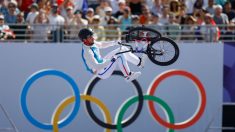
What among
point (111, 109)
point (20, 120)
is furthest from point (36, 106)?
point (111, 109)

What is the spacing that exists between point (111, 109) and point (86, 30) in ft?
18.5

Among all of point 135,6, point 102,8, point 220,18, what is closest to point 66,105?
point 102,8

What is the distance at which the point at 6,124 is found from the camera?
21.0 metres

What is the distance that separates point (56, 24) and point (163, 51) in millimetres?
5670

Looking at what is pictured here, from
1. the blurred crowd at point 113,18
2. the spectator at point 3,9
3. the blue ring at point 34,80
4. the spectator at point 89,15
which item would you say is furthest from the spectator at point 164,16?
the spectator at point 3,9

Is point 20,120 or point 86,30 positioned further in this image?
point 20,120

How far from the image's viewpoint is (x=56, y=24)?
20812 mm

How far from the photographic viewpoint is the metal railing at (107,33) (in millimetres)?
20562

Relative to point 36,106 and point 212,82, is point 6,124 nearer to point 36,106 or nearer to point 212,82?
point 36,106

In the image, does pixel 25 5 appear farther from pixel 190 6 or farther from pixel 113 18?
pixel 190 6

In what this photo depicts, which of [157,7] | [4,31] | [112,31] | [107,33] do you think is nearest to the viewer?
[112,31]

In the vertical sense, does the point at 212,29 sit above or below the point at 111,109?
above

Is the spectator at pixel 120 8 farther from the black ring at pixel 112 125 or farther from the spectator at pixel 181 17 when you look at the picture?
the black ring at pixel 112 125

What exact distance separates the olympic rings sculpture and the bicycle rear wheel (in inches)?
173
